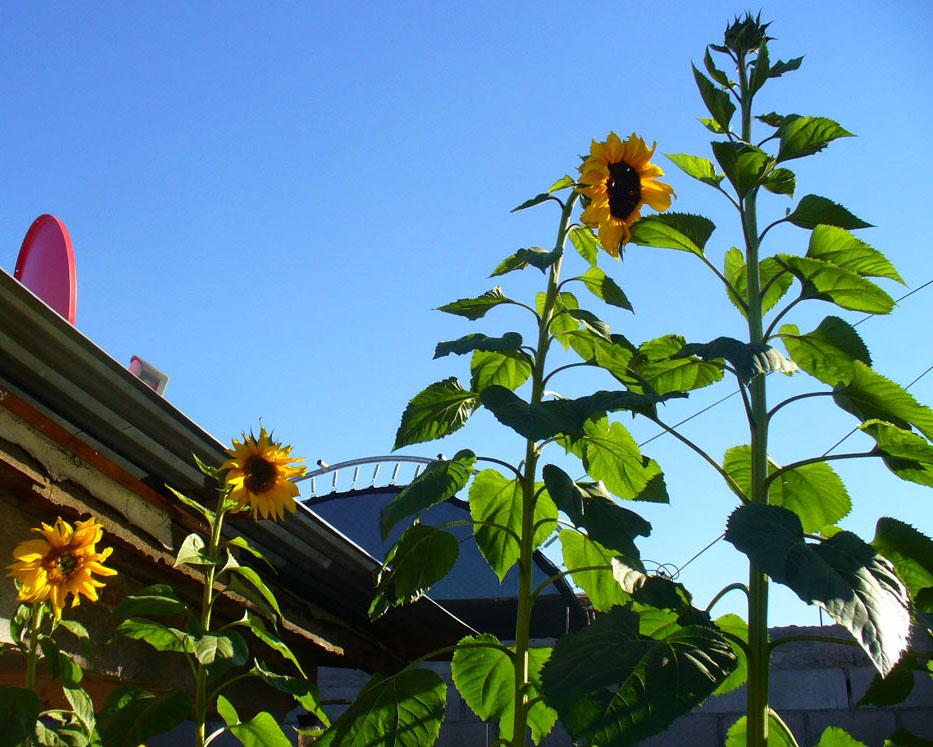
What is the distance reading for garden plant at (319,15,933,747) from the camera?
1.04m

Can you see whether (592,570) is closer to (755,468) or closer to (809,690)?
(755,468)

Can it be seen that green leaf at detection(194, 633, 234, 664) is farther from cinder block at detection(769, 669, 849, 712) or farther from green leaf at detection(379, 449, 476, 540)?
cinder block at detection(769, 669, 849, 712)

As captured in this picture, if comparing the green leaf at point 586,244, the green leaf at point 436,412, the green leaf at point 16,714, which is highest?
the green leaf at point 586,244

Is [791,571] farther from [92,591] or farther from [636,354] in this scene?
[92,591]

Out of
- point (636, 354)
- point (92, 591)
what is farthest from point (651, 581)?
point (92, 591)

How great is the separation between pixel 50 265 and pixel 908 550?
3.89m

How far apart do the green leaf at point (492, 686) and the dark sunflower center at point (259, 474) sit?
0.82 meters

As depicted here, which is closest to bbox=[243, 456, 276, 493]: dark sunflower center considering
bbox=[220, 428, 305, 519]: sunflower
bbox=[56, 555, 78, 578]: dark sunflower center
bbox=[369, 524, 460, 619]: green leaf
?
bbox=[220, 428, 305, 519]: sunflower

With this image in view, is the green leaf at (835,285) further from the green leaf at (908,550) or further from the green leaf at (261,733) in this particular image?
the green leaf at (261,733)

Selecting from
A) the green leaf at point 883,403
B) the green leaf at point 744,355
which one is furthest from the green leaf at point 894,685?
the green leaf at point 744,355

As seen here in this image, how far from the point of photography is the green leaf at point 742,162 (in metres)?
1.41

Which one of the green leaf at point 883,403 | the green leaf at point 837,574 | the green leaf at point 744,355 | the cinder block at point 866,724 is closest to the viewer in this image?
the green leaf at point 837,574

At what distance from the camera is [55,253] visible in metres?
4.20

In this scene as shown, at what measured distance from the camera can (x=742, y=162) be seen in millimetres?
1424
